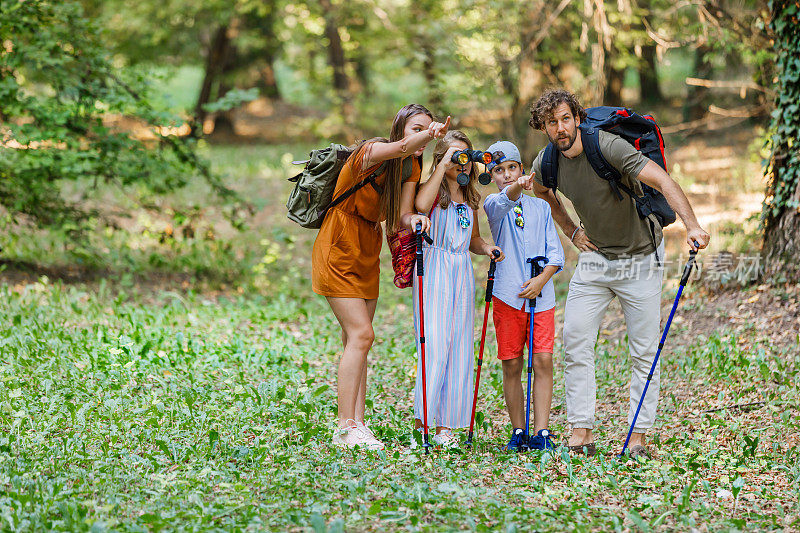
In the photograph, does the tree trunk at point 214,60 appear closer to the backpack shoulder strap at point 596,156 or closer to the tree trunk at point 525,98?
the tree trunk at point 525,98

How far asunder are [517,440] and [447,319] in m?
0.85

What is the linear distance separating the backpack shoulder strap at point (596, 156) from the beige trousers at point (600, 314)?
508 millimetres

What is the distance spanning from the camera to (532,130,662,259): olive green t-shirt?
171 inches

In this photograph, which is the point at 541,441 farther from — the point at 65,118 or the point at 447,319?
the point at 65,118

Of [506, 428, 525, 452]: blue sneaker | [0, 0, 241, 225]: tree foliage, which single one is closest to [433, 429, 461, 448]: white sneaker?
[506, 428, 525, 452]: blue sneaker

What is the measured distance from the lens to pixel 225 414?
4.77 meters

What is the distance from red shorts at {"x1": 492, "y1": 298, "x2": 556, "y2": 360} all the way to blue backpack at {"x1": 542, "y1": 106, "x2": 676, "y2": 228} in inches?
32.3

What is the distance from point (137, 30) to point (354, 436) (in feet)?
55.9

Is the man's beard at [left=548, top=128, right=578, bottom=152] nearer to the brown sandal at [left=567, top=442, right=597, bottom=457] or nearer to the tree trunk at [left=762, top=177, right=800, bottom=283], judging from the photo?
the brown sandal at [left=567, top=442, right=597, bottom=457]

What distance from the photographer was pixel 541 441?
14.6ft

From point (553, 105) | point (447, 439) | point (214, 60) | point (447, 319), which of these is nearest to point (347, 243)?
point (447, 319)

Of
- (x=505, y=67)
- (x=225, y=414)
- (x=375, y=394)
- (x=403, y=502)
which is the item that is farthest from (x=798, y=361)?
(x=505, y=67)

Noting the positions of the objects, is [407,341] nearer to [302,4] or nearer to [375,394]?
[375,394]

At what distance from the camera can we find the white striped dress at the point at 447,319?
4.41m
